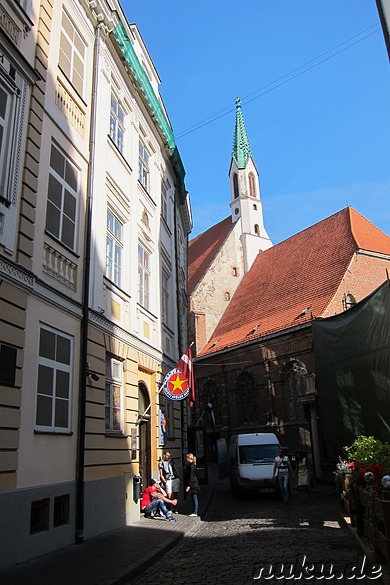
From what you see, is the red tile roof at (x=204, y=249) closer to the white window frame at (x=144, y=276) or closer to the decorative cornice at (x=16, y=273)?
the white window frame at (x=144, y=276)

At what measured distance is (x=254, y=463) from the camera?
18.1 meters

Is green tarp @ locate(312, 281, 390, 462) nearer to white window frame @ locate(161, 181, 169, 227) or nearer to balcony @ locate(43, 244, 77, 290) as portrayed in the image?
white window frame @ locate(161, 181, 169, 227)

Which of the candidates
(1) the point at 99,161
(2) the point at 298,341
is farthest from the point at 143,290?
(2) the point at 298,341

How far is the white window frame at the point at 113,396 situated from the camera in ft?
34.6

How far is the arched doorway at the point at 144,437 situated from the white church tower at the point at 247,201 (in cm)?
3133

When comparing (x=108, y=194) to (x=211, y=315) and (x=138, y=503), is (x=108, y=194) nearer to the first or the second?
(x=138, y=503)

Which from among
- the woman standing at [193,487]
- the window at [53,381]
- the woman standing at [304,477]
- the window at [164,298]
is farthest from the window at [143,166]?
the woman standing at [304,477]

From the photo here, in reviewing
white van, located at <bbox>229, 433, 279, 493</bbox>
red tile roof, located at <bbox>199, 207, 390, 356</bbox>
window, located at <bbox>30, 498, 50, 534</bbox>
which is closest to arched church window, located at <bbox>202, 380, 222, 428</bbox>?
red tile roof, located at <bbox>199, 207, 390, 356</bbox>

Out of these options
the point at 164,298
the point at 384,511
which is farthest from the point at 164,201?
the point at 384,511

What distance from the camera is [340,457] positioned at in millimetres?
14172

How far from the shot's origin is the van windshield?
18.4 m

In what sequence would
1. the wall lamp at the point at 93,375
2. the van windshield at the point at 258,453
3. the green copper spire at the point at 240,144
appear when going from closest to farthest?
the wall lamp at the point at 93,375
the van windshield at the point at 258,453
the green copper spire at the point at 240,144

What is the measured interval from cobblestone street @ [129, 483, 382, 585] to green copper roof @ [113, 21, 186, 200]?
11.9m

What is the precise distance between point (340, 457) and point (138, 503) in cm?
617
